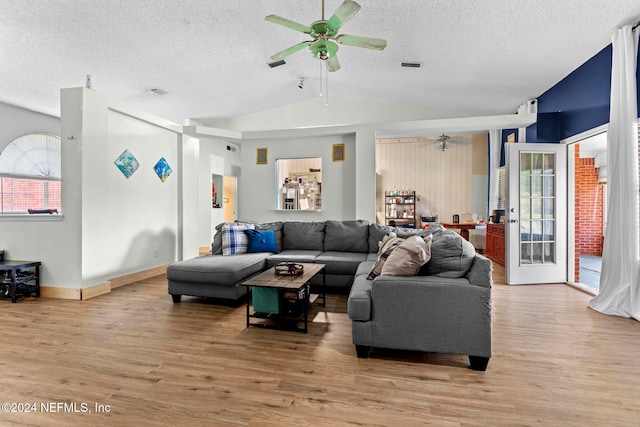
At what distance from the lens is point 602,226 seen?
23.7ft

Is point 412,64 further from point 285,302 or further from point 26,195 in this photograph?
point 26,195

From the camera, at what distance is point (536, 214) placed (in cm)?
482

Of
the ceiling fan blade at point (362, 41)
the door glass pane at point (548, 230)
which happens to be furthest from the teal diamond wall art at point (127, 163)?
the door glass pane at point (548, 230)

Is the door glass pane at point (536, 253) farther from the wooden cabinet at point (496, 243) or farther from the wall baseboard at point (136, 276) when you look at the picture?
the wall baseboard at point (136, 276)

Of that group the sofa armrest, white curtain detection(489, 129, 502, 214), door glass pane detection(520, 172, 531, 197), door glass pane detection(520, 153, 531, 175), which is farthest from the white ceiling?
the sofa armrest

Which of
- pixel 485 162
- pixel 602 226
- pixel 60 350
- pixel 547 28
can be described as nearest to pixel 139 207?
pixel 60 350

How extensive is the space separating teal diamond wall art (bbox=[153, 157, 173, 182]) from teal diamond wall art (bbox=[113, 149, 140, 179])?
46 centimetres

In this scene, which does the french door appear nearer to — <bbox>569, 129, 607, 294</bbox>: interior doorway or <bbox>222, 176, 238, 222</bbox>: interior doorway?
<bbox>569, 129, 607, 294</bbox>: interior doorway

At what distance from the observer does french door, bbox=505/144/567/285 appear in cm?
475

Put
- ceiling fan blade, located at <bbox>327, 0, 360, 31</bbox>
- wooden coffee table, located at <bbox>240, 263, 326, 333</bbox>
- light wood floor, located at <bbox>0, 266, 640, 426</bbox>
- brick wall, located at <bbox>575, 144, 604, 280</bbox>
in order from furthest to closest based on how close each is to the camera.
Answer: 1. brick wall, located at <bbox>575, 144, 604, 280</bbox>
2. wooden coffee table, located at <bbox>240, 263, 326, 333</bbox>
3. ceiling fan blade, located at <bbox>327, 0, 360, 31</bbox>
4. light wood floor, located at <bbox>0, 266, 640, 426</bbox>

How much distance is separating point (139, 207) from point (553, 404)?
5.24 metres

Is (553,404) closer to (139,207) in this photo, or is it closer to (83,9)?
(83,9)

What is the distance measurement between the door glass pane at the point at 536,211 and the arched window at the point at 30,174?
7.43 m

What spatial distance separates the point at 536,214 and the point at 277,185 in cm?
448
